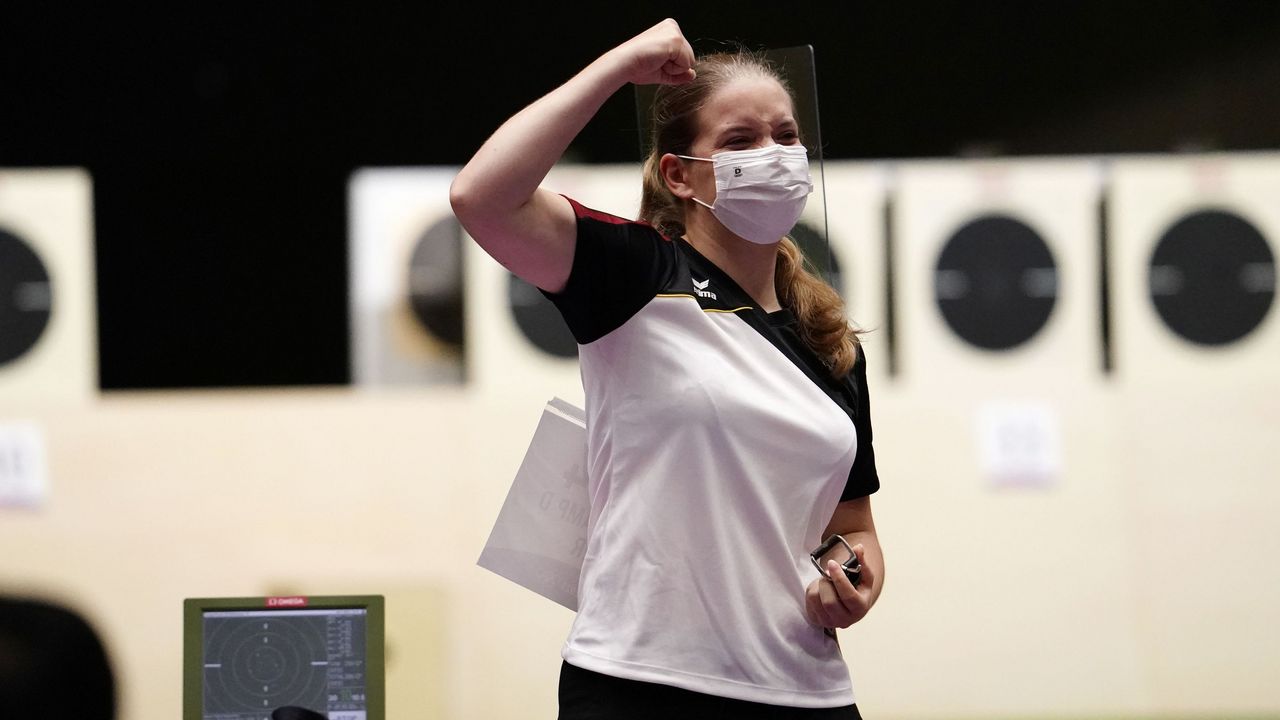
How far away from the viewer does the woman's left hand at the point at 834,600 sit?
3.55ft

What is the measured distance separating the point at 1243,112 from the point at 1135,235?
309 millimetres

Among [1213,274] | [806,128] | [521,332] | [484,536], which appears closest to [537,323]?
[521,332]

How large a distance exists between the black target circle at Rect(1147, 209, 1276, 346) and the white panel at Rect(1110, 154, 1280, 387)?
13 millimetres

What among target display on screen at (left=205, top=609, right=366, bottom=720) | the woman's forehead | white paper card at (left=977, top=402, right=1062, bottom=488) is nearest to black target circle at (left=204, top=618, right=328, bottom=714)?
target display on screen at (left=205, top=609, right=366, bottom=720)

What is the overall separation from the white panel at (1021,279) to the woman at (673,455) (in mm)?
1510

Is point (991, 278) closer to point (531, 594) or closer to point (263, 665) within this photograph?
point (531, 594)

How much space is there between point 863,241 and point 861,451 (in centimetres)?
143

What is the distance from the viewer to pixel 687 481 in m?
1.06

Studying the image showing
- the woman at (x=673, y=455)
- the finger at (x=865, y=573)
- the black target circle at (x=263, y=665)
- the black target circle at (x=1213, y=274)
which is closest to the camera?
the woman at (x=673, y=455)

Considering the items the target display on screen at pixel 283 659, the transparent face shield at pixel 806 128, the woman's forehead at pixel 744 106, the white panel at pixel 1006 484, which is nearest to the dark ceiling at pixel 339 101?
the white panel at pixel 1006 484

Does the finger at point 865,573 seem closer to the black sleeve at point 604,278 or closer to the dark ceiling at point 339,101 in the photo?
the black sleeve at point 604,278

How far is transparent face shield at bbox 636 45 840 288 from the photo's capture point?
1.34 metres

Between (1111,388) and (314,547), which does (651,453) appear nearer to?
(314,547)

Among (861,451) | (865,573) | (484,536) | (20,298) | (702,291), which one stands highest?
(20,298)
